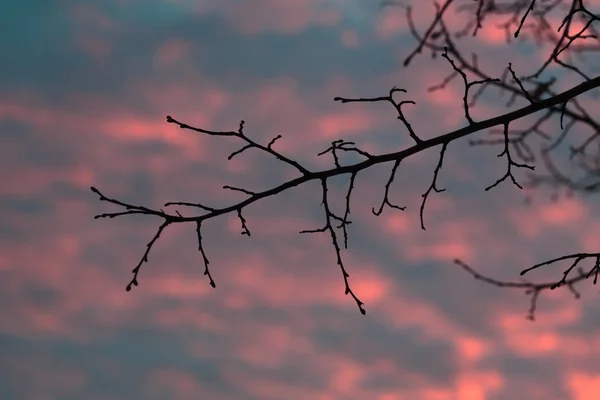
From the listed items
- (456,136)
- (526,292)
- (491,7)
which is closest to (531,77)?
(491,7)

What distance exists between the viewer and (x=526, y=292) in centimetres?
580

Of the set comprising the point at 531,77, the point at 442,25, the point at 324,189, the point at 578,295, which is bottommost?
the point at 324,189

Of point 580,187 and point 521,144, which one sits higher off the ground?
point 580,187

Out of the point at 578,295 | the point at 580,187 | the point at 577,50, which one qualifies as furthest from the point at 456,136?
the point at 580,187

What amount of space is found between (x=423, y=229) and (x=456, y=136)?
0.65 metres

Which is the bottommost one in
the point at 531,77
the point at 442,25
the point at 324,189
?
the point at 324,189

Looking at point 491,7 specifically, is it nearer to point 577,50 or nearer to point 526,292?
point 577,50

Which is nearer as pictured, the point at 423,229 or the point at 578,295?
the point at 423,229

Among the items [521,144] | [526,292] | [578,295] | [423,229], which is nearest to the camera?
[423,229]

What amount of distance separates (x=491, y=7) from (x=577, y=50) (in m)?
0.75

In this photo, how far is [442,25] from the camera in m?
6.11

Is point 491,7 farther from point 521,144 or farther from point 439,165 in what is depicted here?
point 439,165

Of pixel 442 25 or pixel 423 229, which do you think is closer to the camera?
pixel 423 229

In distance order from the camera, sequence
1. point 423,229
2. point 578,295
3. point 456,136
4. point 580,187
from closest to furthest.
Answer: point 456,136 < point 423,229 < point 578,295 < point 580,187
